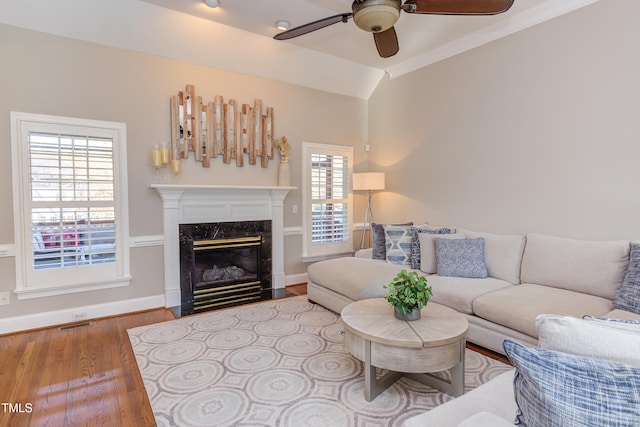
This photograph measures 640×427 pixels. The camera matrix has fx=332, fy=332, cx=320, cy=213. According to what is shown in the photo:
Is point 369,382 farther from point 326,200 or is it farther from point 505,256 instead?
point 326,200

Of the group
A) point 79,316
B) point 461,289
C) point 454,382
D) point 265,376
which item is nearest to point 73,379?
point 79,316

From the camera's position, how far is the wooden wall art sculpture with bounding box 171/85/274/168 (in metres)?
3.95

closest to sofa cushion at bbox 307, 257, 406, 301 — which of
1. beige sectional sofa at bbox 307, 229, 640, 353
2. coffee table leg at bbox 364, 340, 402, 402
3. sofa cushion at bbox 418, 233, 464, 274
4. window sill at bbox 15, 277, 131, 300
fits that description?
beige sectional sofa at bbox 307, 229, 640, 353

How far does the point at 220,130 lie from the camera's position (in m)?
4.22

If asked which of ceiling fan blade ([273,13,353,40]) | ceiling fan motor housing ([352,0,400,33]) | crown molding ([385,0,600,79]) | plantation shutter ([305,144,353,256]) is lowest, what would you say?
plantation shutter ([305,144,353,256])

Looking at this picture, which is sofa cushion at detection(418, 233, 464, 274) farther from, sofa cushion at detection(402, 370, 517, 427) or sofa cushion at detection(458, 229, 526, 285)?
sofa cushion at detection(402, 370, 517, 427)

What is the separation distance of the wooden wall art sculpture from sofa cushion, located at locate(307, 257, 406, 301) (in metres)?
1.73

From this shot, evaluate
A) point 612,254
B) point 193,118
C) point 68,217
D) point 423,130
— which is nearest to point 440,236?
point 612,254

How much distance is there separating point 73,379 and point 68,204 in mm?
1781

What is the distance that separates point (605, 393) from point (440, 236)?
9.75 ft

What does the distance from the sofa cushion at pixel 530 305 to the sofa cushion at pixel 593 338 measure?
1650 mm

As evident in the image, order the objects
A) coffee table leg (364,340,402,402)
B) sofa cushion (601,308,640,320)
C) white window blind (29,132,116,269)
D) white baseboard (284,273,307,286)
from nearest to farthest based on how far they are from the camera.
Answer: coffee table leg (364,340,402,402), sofa cushion (601,308,640,320), white window blind (29,132,116,269), white baseboard (284,273,307,286)

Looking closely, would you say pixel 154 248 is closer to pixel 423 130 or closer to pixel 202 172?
pixel 202 172

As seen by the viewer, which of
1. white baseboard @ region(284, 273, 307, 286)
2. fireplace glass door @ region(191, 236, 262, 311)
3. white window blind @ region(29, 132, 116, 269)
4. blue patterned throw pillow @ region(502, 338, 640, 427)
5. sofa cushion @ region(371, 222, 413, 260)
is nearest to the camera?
blue patterned throw pillow @ region(502, 338, 640, 427)
